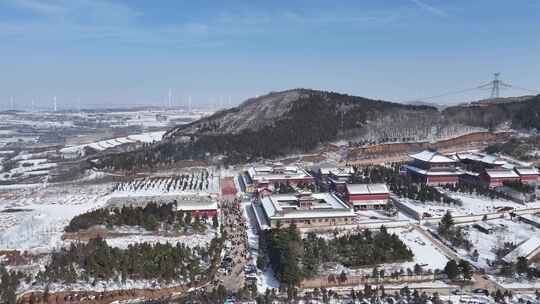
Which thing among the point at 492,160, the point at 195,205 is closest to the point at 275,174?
the point at 195,205

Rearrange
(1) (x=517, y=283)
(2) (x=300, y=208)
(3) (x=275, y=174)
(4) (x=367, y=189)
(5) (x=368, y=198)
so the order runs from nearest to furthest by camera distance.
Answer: (1) (x=517, y=283) < (2) (x=300, y=208) < (5) (x=368, y=198) < (4) (x=367, y=189) < (3) (x=275, y=174)

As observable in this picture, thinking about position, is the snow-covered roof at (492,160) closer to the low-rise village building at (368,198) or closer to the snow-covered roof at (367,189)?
the snow-covered roof at (367,189)

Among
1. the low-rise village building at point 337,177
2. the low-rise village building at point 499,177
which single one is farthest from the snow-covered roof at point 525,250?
the low-rise village building at point 337,177

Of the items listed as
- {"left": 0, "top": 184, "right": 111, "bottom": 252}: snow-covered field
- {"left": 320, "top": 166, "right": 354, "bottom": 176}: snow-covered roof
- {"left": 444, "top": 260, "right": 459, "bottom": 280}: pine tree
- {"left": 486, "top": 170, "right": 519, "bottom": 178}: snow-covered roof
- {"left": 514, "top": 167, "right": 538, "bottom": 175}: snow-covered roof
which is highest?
{"left": 514, "top": 167, "right": 538, "bottom": 175}: snow-covered roof

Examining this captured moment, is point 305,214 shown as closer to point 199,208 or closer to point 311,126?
point 199,208

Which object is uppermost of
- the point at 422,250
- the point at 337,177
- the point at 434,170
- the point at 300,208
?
the point at 434,170

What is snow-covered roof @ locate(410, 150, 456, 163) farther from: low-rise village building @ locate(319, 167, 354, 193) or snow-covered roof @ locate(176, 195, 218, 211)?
snow-covered roof @ locate(176, 195, 218, 211)

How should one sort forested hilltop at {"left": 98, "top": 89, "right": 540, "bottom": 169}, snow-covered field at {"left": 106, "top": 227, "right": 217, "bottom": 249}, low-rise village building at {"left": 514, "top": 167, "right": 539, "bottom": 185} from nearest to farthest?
snow-covered field at {"left": 106, "top": 227, "right": 217, "bottom": 249}, low-rise village building at {"left": 514, "top": 167, "right": 539, "bottom": 185}, forested hilltop at {"left": 98, "top": 89, "right": 540, "bottom": 169}

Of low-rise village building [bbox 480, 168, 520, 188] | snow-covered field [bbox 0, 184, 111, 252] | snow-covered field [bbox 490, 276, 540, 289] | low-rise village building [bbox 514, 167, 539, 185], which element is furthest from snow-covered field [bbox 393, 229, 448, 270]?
snow-covered field [bbox 0, 184, 111, 252]
